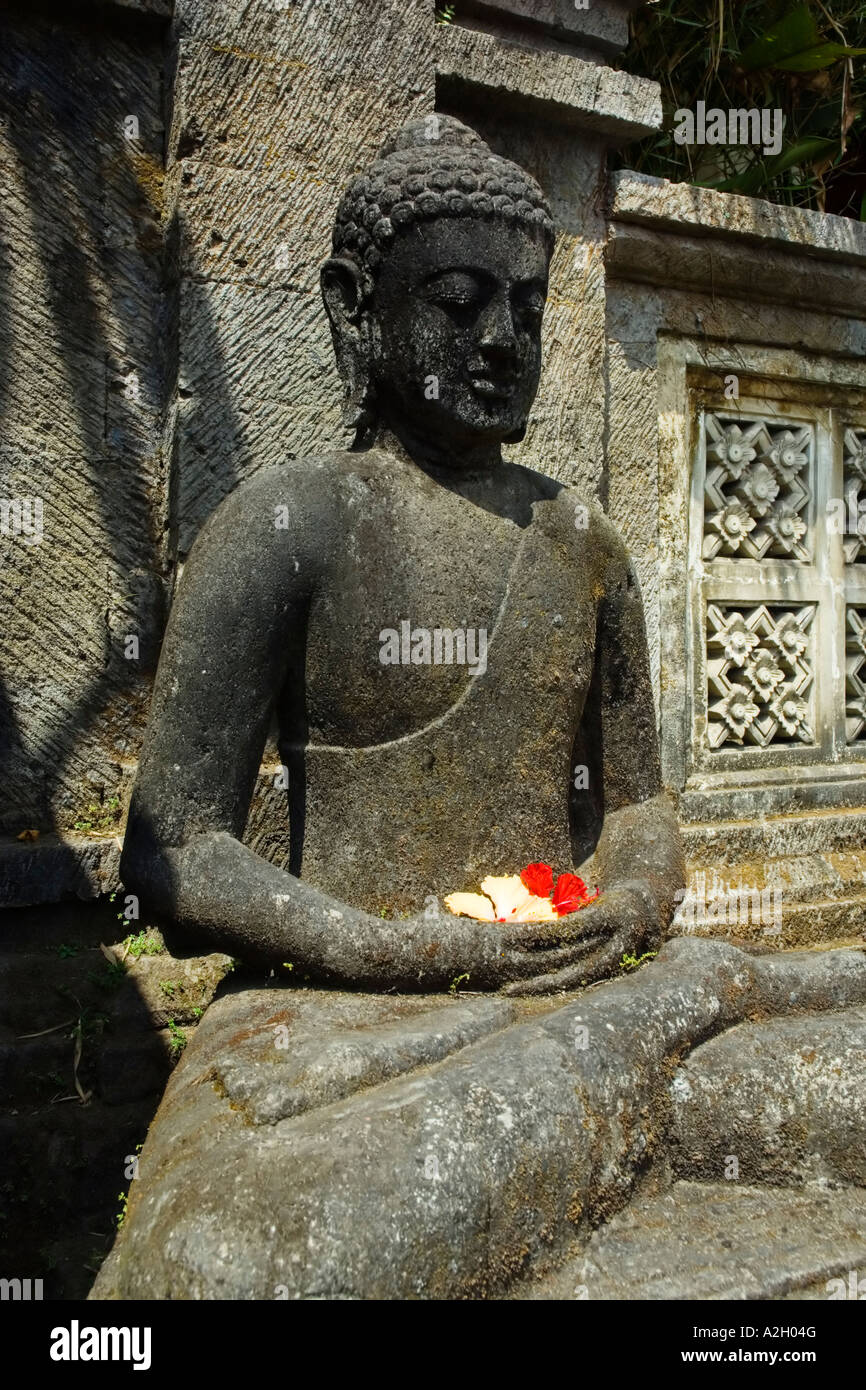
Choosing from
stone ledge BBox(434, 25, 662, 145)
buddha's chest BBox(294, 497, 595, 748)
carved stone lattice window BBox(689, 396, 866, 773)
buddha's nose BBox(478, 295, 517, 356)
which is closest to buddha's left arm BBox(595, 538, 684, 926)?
buddha's chest BBox(294, 497, 595, 748)

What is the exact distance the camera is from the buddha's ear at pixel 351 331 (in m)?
2.44

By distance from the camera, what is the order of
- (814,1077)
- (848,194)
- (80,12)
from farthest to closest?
(848,194) < (80,12) < (814,1077)

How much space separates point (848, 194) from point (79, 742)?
11.3ft

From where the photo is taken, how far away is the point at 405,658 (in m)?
2.38

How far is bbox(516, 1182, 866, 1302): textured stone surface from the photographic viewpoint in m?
1.71

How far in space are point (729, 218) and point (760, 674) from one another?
1459mm

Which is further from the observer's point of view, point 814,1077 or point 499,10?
point 499,10

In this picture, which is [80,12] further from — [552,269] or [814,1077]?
[814,1077]

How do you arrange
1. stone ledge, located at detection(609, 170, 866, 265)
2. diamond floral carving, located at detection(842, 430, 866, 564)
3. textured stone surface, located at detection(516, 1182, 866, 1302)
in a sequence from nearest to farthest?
textured stone surface, located at detection(516, 1182, 866, 1302), stone ledge, located at detection(609, 170, 866, 265), diamond floral carving, located at detection(842, 430, 866, 564)

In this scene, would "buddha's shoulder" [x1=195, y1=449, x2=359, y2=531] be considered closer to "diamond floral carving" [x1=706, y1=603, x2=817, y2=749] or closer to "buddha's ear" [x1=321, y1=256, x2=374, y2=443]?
"buddha's ear" [x1=321, y1=256, x2=374, y2=443]

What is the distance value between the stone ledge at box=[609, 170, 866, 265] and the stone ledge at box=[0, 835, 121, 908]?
2391 mm

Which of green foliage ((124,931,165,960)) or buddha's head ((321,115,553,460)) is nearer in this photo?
buddha's head ((321,115,553,460))

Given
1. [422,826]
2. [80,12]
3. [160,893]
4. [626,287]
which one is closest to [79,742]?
[160,893]

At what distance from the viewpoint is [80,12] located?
285 centimetres
